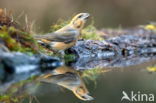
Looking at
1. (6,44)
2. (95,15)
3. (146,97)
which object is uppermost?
(95,15)

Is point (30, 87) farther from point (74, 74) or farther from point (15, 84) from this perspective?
point (74, 74)

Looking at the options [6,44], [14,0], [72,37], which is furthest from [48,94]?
[14,0]

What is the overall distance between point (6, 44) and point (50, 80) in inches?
45.6

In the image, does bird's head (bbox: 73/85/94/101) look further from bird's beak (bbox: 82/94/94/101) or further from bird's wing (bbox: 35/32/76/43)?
bird's wing (bbox: 35/32/76/43)

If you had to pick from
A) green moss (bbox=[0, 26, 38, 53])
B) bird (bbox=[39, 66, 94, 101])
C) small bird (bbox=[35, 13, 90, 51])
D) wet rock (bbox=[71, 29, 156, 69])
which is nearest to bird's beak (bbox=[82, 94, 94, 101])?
bird (bbox=[39, 66, 94, 101])

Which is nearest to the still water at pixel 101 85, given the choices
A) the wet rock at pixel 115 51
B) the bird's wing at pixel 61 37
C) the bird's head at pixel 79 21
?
the wet rock at pixel 115 51

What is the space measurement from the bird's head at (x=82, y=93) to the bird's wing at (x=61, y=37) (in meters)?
1.86

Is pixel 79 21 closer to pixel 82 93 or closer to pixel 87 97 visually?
pixel 82 93

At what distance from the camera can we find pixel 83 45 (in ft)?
38.8

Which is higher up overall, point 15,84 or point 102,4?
point 102,4

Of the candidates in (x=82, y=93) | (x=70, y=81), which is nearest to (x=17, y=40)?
(x=70, y=81)

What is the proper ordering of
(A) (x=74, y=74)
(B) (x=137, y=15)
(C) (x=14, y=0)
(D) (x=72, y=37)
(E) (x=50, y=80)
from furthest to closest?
(B) (x=137, y=15) < (C) (x=14, y=0) < (D) (x=72, y=37) < (A) (x=74, y=74) < (E) (x=50, y=80)

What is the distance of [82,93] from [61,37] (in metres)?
2.40

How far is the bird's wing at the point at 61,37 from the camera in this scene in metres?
10.3
